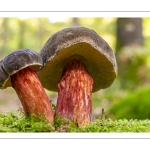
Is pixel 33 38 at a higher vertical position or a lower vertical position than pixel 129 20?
higher

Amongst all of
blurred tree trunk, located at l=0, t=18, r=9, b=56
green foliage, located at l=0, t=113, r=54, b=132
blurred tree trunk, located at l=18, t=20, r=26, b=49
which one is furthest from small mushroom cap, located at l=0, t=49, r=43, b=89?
blurred tree trunk, located at l=18, t=20, r=26, b=49

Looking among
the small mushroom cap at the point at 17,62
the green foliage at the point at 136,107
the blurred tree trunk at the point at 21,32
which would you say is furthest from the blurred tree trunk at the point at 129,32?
the blurred tree trunk at the point at 21,32

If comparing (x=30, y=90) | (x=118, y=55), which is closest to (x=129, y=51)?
(x=118, y=55)

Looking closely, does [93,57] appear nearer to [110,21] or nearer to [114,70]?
[114,70]

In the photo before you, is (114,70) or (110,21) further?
(110,21)

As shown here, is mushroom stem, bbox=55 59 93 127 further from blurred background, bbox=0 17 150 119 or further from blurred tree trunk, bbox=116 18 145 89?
blurred tree trunk, bbox=116 18 145 89

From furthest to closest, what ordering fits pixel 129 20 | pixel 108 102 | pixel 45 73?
pixel 129 20 → pixel 108 102 → pixel 45 73

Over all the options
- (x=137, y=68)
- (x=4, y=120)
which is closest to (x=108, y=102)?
(x=137, y=68)

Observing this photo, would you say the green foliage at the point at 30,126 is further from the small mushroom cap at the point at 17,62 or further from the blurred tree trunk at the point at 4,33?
the blurred tree trunk at the point at 4,33
